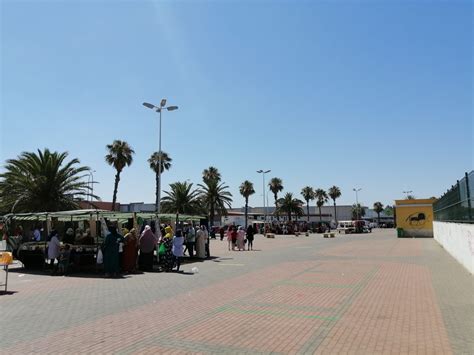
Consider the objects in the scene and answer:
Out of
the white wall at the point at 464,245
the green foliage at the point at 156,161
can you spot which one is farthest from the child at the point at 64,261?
the green foliage at the point at 156,161

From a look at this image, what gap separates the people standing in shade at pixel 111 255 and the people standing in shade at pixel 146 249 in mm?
1491

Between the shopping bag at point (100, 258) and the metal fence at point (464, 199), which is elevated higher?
the metal fence at point (464, 199)

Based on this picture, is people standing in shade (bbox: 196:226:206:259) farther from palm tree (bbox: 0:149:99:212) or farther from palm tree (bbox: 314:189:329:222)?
palm tree (bbox: 314:189:329:222)

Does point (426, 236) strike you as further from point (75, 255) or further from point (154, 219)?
point (75, 255)

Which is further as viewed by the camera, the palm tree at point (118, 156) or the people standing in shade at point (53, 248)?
the palm tree at point (118, 156)

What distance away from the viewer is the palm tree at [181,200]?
53.0m

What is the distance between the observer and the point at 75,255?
14.9 meters

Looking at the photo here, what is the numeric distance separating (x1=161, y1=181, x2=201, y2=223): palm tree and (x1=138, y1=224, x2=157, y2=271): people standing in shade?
37.4 m

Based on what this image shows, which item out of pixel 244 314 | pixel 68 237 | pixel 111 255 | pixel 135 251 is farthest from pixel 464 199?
pixel 68 237

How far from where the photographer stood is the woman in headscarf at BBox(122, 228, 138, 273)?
47.2ft

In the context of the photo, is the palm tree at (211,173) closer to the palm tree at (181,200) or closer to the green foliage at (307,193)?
the palm tree at (181,200)

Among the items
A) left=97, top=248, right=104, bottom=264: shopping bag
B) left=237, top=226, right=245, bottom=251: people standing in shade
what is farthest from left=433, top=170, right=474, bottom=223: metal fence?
left=97, top=248, right=104, bottom=264: shopping bag

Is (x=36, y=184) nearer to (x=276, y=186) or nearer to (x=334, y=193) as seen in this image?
(x=276, y=186)

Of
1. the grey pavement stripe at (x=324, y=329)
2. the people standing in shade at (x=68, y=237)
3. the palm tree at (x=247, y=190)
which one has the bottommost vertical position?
the grey pavement stripe at (x=324, y=329)
